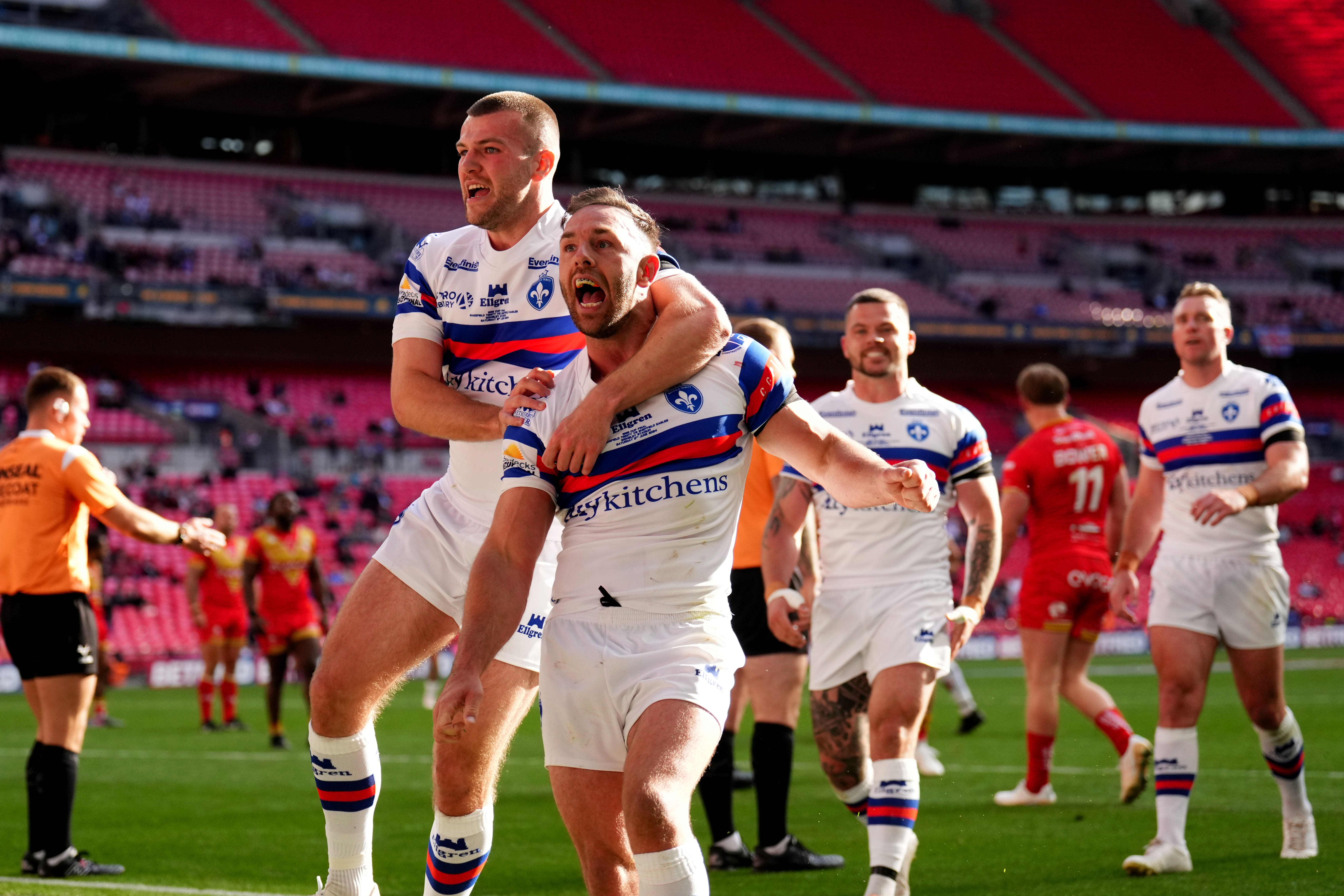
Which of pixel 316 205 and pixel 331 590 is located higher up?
pixel 316 205

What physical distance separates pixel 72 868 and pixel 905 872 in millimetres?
3993

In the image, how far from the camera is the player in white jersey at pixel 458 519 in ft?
15.2

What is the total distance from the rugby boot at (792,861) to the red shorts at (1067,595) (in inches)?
101

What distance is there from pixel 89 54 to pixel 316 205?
760 centimetres

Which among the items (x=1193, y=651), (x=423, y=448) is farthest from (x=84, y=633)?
(x=423, y=448)

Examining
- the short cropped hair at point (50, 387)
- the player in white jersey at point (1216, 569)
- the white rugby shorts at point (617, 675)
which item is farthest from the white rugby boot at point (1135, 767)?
the short cropped hair at point (50, 387)

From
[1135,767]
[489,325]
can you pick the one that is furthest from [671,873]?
[1135,767]

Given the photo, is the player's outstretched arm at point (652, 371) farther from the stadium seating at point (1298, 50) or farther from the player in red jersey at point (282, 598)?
the stadium seating at point (1298, 50)

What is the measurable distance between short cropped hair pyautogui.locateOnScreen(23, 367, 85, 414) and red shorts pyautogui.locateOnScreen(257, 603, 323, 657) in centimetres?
659

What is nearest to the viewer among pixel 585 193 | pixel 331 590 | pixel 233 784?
pixel 585 193

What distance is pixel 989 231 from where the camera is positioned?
45.0 m

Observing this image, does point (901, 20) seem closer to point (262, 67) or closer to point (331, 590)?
point (262, 67)

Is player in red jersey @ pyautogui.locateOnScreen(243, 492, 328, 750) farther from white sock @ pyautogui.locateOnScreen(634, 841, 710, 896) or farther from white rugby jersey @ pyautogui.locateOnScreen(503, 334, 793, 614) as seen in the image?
white sock @ pyautogui.locateOnScreen(634, 841, 710, 896)

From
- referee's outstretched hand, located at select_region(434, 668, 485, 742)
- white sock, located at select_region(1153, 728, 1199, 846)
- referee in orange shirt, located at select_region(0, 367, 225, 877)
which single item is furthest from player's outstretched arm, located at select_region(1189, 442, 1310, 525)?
referee in orange shirt, located at select_region(0, 367, 225, 877)
